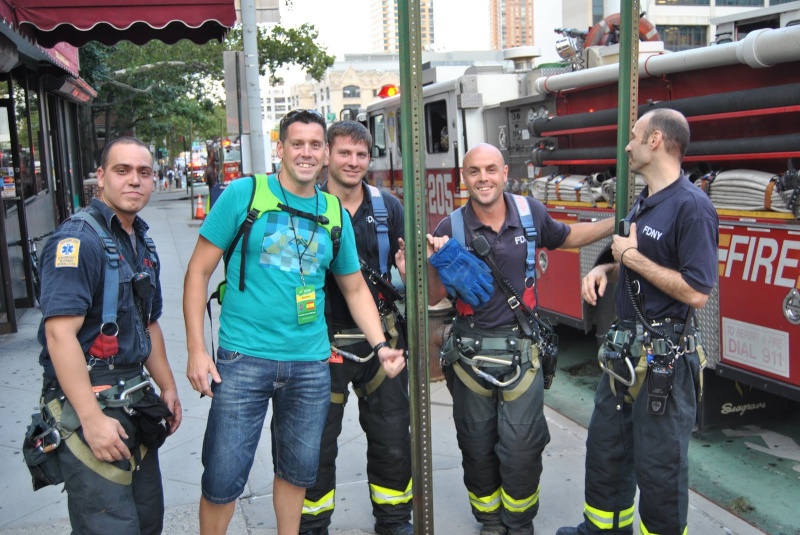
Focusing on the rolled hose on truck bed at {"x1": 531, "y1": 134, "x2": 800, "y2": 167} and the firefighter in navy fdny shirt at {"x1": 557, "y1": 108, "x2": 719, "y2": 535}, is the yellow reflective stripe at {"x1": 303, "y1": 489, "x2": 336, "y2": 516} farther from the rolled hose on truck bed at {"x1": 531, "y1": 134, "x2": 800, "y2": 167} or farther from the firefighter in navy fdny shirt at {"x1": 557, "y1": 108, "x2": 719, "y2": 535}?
the rolled hose on truck bed at {"x1": 531, "y1": 134, "x2": 800, "y2": 167}

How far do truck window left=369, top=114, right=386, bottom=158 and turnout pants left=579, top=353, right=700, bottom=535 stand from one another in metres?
7.47

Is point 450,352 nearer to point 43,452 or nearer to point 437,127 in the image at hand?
point 43,452

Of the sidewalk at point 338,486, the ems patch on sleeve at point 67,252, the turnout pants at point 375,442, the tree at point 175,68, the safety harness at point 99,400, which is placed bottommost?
the sidewalk at point 338,486

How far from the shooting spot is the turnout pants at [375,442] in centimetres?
371

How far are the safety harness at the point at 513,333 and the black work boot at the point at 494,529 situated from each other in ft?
2.39

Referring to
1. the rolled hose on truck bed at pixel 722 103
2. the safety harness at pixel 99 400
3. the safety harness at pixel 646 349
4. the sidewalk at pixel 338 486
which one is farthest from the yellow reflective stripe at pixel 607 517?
the rolled hose on truck bed at pixel 722 103

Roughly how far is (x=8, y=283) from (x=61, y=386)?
6.07 meters

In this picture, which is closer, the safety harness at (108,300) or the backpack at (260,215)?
the safety harness at (108,300)

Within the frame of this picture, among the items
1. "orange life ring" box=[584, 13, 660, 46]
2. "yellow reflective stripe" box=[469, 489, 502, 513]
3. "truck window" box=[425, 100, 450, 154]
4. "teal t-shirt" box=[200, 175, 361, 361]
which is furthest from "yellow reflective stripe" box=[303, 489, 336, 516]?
"truck window" box=[425, 100, 450, 154]

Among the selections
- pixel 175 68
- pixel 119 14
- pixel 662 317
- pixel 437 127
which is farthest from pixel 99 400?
pixel 175 68

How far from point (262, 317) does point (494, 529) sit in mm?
1666

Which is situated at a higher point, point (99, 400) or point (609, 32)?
point (609, 32)

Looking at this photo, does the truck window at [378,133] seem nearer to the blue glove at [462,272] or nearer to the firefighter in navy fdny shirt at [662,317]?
the blue glove at [462,272]

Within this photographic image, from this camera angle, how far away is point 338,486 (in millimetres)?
4520
